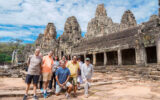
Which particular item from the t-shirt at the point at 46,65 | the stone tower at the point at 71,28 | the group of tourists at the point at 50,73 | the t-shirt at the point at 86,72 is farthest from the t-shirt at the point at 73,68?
the stone tower at the point at 71,28

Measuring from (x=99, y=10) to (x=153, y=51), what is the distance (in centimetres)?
6268

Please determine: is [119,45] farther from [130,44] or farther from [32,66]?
[32,66]

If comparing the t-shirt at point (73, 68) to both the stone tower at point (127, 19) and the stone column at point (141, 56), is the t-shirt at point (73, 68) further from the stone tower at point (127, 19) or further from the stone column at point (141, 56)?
the stone tower at point (127, 19)

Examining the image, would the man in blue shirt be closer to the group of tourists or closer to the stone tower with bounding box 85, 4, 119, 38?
the group of tourists

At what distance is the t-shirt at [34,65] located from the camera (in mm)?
4406

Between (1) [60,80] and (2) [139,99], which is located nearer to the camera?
(2) [139,99]

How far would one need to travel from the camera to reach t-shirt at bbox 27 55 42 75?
4406 millimetres

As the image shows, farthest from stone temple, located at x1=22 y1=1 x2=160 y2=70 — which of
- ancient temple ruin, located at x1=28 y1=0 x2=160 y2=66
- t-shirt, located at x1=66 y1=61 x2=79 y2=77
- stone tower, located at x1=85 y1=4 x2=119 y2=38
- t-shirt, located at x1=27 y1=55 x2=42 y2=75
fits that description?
stone tower, located at x1=85 y1=4 x2=119 y2=38

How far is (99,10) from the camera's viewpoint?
7444 cm

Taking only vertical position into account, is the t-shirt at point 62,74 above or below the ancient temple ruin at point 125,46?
below

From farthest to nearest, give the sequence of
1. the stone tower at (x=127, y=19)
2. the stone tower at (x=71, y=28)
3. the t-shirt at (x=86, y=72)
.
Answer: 1. the stone tower at (x=71, y=28)
2. the stone tower at (x=127, y=19)
3. the t-shirt at (x=86, y=72)

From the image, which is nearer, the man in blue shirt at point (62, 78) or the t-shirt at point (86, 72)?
the man in blue shirt at point (62, 78)

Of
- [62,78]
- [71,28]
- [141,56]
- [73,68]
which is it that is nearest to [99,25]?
[71,28]

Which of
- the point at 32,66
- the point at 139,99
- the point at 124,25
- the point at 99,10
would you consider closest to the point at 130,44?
the point at 139,99
